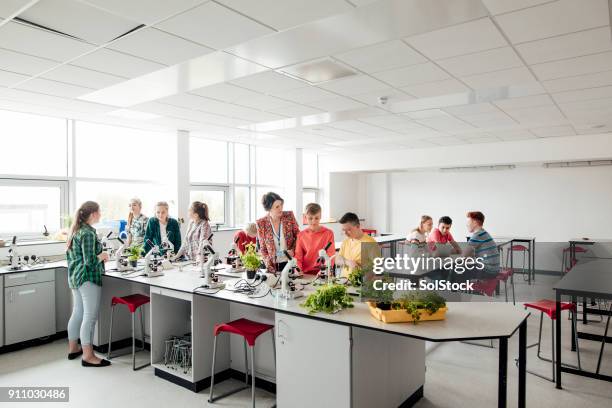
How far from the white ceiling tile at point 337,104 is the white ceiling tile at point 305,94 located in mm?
129

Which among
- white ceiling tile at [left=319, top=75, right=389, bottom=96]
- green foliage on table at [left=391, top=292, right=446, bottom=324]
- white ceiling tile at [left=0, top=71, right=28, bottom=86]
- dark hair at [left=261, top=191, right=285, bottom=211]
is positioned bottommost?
green foliage on table at [left=391, top=292, right=446, bottom=324]

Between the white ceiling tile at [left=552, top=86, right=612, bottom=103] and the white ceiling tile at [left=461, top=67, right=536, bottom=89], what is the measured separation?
0.83 metres

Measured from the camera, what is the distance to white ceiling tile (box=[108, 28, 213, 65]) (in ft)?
9.73

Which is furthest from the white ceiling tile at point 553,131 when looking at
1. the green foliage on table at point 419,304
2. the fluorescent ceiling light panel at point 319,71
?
the green foliage on table at point 419,304

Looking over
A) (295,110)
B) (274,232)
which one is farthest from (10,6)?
(295,110)

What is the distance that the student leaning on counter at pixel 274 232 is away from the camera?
3639 millimetres

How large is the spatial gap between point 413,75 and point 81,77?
3287 mm

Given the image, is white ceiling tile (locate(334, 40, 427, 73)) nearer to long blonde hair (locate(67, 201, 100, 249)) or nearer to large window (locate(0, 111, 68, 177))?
long blonde hair (locate(67, 201, 100, 249))

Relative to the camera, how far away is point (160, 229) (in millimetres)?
4848

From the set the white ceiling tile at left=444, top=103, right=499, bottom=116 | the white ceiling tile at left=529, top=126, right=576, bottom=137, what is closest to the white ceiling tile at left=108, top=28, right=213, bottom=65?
the white ceiling tile at left=444, top=103, right=499, bottom=116

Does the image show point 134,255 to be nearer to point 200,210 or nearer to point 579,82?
point 200,210

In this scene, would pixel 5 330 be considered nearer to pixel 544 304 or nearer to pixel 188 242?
pixel 188 242

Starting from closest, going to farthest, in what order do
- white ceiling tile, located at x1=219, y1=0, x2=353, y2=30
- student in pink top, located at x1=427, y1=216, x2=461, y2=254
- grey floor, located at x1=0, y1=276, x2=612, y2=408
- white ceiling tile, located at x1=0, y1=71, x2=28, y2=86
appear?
white ceiling tile, located at x1=219, y1=0, x2=353, y2=30 < grey floor, located at x1=0, y1=276, x2=612, y2=408 < white ceiling tile, located at x1=0, y1=71, x2=28, y2=86 < student in pink top, located at x1=427, y1=216, x2=461, y2=254

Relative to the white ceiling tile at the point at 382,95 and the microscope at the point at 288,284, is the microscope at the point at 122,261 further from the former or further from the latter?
the white ceiling tile at the point at 382,95
